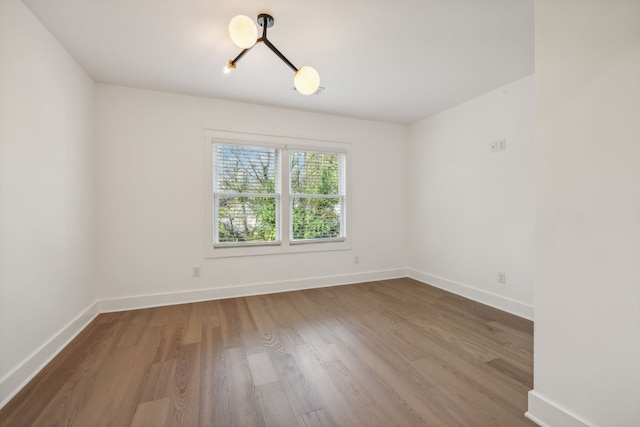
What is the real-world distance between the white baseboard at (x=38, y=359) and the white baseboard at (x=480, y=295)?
4.22 meters

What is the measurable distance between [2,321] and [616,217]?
331 cm

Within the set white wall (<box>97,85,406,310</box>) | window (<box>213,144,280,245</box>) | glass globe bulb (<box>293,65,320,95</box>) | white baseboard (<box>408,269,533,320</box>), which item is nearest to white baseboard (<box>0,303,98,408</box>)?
white wall (<box>97,85,406,310</box>)

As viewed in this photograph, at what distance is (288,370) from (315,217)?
2.35m

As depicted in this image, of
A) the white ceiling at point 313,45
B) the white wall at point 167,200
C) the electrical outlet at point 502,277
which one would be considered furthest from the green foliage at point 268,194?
the electrical outlet at point 502,277

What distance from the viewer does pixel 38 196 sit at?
1955 millimetres

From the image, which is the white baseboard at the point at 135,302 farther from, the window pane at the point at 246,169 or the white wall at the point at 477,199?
the window pane at the point at 246,169

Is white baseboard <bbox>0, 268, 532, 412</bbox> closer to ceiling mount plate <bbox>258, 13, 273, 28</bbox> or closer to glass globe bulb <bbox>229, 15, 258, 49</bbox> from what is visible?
glass globe bulb <bbox>229, 15, 258, 49</bbox>

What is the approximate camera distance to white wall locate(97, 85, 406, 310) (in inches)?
117

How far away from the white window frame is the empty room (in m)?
0.03

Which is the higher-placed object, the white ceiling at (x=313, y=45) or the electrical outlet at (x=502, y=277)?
the white ceiling at (x=313, y=45)

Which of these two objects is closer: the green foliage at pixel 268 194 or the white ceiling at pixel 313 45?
the white ceiling at pixel 313 45

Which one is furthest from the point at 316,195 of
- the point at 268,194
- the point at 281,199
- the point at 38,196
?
the point at 38,196

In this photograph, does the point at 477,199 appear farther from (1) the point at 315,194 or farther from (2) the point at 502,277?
(1) the point at 315,194

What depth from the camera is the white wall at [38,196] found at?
1645 mm
